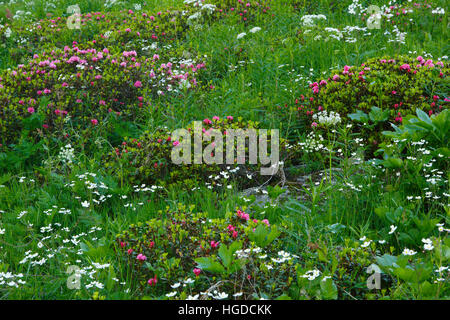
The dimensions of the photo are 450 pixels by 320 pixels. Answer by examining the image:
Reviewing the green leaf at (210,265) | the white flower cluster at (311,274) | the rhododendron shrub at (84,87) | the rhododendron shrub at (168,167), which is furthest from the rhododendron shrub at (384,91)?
the green leaf at (210,265)

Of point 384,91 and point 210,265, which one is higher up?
point 384,91

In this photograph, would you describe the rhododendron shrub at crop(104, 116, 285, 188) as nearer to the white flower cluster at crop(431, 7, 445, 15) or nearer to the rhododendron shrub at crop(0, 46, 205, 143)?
the rhododendron shrub at crop(0, 46, 205, 143)

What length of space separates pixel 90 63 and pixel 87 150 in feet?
5.32

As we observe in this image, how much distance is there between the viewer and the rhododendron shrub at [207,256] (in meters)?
2.89

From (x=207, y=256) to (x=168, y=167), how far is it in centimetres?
184

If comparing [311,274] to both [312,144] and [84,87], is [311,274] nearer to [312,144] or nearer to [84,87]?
[312,144]

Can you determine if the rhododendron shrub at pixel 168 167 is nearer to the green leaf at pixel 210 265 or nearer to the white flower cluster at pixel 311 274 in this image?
the green leaf at pixel 210 265

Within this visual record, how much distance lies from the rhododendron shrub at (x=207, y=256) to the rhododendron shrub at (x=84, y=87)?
2.41 metres

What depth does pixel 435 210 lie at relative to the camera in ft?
11.8

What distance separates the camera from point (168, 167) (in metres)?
4.87

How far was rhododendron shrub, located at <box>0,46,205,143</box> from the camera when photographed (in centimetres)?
573

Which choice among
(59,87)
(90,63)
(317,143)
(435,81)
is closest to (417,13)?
(435,81)

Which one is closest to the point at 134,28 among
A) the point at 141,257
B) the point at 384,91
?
the point at 384,91

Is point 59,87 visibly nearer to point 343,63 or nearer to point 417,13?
point 343,63
